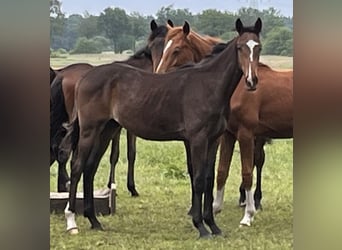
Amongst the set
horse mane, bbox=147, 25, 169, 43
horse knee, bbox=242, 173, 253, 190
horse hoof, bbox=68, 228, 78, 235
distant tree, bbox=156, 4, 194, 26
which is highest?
distant tree, bbox=156, 4, 194, 26

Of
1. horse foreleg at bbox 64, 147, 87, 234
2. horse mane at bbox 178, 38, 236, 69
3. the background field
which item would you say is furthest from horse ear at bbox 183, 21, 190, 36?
horse foreleg at bbox 64, 147, 87, 234

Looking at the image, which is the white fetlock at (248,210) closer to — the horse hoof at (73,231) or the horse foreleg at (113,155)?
the horse foreleg at (113,155)

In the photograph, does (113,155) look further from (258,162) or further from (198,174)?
(258,162)

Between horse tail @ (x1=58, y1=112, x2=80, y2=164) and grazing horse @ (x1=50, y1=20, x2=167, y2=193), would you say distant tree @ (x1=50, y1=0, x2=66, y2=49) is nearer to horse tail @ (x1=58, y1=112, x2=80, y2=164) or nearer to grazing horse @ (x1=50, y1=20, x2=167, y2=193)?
grazing horse @ (x1=50, y1=20, x2=167, y2=193)

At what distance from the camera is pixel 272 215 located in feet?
8.65

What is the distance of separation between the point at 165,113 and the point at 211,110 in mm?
175

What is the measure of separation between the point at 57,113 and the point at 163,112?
400 millimetres

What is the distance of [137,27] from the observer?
259cm

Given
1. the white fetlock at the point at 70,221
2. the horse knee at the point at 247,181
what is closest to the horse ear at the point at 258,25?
the horse knee at the point at 247,181

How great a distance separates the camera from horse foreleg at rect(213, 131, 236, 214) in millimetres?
2645

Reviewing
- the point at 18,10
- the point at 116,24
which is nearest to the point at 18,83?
the point at 18,10

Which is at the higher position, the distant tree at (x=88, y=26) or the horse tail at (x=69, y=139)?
the distant tree at (x=88, y=26)

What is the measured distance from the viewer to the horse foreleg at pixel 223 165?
8.68ft

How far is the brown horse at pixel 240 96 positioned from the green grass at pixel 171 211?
0.10 ft
